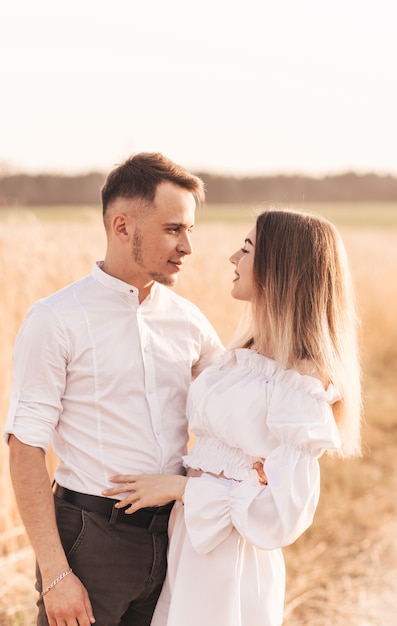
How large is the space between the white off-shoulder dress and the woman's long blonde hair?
0.07 meters

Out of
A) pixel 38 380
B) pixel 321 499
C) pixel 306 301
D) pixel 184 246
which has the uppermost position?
pixel 184 246

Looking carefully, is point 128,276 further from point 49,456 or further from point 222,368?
point 49,456

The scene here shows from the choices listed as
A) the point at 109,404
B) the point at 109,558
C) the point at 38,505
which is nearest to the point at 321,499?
the point at 109,558

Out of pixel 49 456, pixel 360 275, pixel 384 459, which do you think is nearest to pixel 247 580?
pixel 49 456

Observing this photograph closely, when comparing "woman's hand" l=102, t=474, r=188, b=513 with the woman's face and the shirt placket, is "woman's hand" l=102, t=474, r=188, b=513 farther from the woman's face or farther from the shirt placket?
the woman's face

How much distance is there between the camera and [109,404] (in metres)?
2.64

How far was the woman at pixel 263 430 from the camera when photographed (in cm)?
244

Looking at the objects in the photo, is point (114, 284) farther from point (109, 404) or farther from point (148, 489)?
point (148, 489)

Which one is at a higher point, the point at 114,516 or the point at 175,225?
the point at 175,225

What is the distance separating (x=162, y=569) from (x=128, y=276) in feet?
3.10

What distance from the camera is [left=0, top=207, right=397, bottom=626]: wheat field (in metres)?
4.38

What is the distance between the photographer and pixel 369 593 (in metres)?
4.79

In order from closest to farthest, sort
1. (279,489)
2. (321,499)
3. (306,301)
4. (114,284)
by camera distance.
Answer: (279,489) < (306,301) < (114,284) < (321,499)

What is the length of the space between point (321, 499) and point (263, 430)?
3.72 meters
